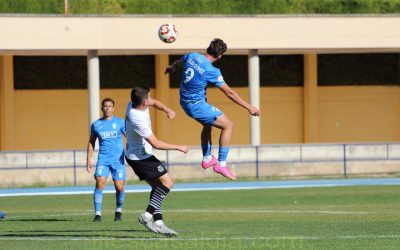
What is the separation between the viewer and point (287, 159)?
37.9m

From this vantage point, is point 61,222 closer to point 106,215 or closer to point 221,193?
point 106,215

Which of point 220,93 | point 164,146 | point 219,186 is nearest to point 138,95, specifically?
point 164,146

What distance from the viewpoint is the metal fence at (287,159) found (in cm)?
3588

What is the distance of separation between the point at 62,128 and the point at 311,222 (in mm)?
29491

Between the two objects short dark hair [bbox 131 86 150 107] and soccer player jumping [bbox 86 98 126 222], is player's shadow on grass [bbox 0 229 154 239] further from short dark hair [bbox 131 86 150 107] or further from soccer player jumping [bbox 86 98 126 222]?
soccer player jumping [bbox 86 98 126 222]

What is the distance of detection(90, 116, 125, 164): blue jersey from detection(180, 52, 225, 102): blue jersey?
14.9 ft

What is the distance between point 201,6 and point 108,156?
27106mm

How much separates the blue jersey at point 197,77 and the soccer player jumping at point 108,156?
13.9ft

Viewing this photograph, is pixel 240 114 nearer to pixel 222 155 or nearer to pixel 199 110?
pixel 222 155

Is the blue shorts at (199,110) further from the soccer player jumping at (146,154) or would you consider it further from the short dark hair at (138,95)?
the short dark hair at (138,95)

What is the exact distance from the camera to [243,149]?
37.6m

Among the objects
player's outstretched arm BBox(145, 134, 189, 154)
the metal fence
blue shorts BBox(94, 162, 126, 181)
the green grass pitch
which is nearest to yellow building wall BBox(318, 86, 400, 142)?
the metal fence

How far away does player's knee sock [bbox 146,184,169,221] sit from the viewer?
15.2 m

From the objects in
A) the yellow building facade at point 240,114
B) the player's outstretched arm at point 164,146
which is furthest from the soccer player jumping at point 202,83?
the yellow building facade at point 240,114
